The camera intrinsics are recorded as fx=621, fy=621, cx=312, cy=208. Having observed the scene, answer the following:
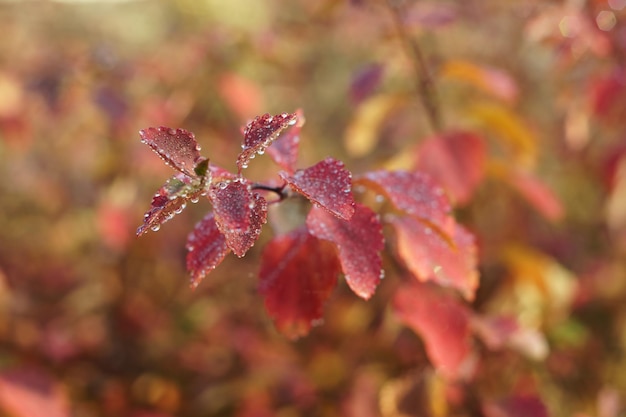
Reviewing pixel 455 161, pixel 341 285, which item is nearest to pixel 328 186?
pixel 455 161

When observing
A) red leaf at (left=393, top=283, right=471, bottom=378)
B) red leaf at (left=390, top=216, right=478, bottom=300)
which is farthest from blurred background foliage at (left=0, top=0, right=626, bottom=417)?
red leaf at (left=390, top=216, right=478, bottom=300)

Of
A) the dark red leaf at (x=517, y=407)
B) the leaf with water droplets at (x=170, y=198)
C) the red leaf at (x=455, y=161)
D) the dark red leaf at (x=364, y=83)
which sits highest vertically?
the dark red leaf at (x=364, y=83)

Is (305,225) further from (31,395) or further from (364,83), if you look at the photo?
(31,395)

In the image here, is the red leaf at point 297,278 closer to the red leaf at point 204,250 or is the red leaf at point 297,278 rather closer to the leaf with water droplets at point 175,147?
the red leaf at point 204,250

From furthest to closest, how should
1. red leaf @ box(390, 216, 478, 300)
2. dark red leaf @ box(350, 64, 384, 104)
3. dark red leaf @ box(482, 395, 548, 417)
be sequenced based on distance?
dark red leaf @ box(350, 64, 384, 104) → dark red leaf @ box(482, 395, 548, 417) → red leaf @ box(390, 216, 478, 300)

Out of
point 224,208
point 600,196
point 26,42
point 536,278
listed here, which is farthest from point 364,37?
point 224,208

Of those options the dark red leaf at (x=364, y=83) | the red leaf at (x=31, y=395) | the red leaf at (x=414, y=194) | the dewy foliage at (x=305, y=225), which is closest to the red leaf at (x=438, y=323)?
the dewy foliage at (x=305, y=225)

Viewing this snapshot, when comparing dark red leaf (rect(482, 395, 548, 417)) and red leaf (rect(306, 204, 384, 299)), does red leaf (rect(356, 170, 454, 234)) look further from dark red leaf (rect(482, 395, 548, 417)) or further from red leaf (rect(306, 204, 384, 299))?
dark red leaf (rect(482, 395, 548, 417))
